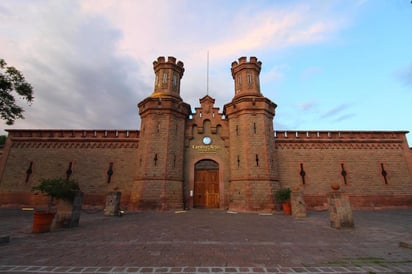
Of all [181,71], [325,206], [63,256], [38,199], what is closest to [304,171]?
[325,206]

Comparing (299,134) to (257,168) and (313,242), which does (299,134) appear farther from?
(313,242)

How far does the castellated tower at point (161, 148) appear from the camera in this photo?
47.1 ft

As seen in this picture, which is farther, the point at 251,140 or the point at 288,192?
the point at 251,140

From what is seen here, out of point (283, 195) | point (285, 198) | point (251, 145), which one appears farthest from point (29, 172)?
point (285, 198)

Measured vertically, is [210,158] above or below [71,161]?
above

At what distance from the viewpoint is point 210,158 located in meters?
17.0

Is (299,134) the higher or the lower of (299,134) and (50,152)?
the higher

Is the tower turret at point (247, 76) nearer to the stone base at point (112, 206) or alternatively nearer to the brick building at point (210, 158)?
the brick building at point (210, 158)

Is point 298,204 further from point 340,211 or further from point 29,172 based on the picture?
point 29,172

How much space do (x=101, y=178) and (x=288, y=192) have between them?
613 inches

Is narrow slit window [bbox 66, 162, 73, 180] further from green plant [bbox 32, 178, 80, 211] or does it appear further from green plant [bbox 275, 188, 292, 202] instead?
green plant [bbox 275, 188, 292, 202]

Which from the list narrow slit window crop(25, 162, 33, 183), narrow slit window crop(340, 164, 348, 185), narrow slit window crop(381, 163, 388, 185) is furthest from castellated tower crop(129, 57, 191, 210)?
narrow slit window crop(381, 163, 388, 185)

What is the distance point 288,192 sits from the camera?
43.7ft

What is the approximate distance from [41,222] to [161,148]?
30.6ft
